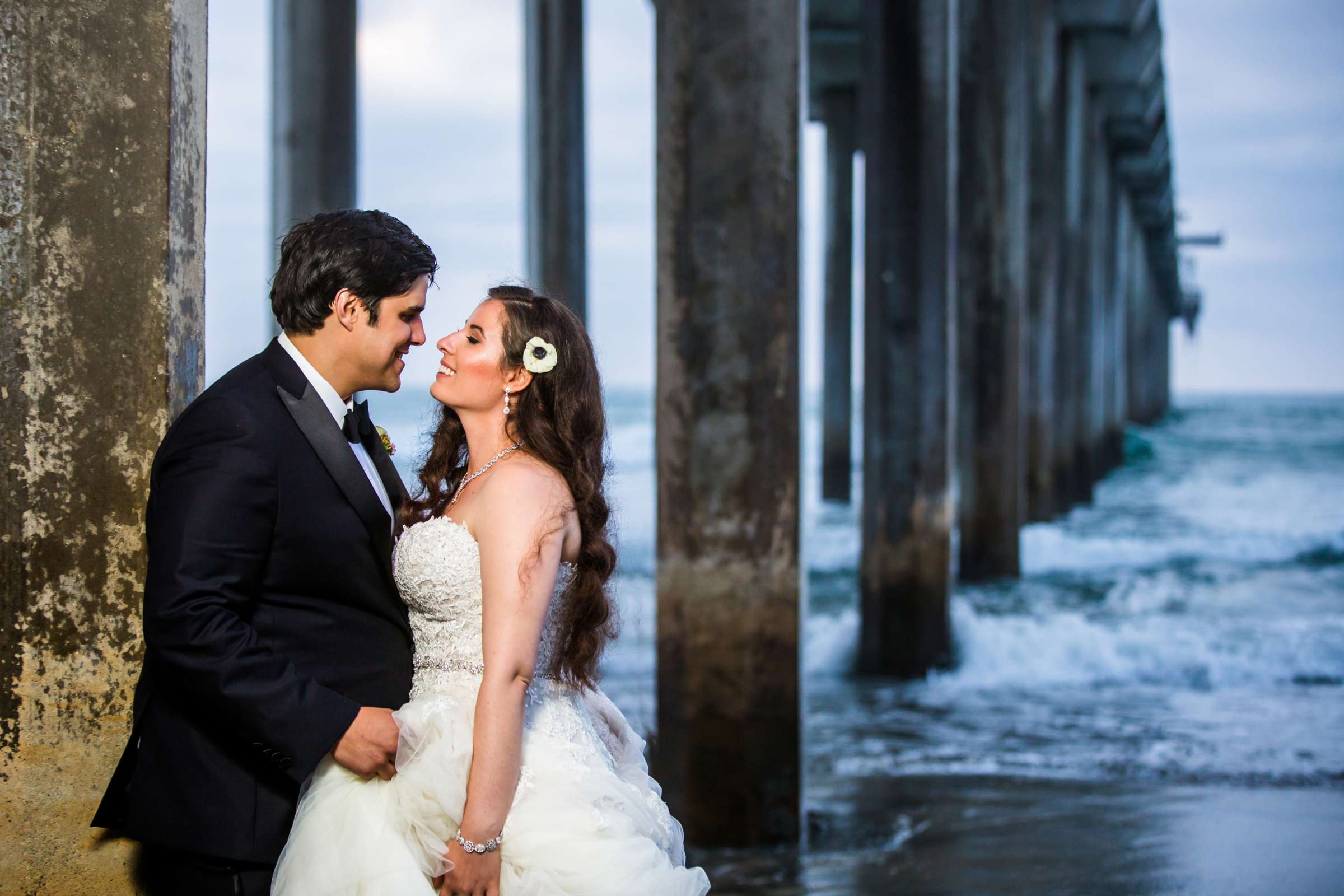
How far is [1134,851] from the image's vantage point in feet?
15.2

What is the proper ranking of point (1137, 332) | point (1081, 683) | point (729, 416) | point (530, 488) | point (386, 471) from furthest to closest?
point (1137, 332) < point (1081, 683) < point (729, 416) < point (386, 471) < point (530, 488)

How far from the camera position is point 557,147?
45.3 ft

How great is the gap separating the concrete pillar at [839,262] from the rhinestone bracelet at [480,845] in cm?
2121

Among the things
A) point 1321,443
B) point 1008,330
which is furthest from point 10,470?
point 1321,443

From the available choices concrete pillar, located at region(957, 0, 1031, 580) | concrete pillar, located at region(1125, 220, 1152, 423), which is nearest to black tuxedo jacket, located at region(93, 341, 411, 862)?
concrete pillar, located at region(957, 0, 1031, 580)

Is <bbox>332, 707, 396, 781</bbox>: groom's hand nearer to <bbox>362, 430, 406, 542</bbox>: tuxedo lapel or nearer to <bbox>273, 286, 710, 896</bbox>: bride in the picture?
<bbox>273, 286, 710, 896</bbox>: bride

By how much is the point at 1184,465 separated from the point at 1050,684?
2938cm

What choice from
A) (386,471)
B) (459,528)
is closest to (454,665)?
(459,528)

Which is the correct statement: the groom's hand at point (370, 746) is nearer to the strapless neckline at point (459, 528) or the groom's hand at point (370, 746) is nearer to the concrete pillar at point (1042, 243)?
the strapless neckline at point (459, 528)

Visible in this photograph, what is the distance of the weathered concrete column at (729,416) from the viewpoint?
14.7 ft

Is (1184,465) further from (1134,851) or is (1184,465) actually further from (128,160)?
(128,160)

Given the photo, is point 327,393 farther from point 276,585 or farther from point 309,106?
point 309,106

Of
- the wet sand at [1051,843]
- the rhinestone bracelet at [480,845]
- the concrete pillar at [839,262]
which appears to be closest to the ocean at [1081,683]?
the wet sand at [1051,843]

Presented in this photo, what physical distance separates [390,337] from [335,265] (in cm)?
16
